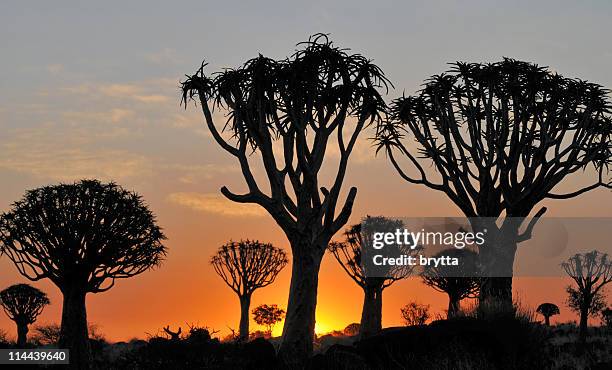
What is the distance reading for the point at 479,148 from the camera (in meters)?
24.0

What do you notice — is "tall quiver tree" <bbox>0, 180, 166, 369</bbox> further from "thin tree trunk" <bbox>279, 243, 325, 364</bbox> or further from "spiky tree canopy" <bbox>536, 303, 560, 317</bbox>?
"spiky tree canopy" <bbox>536, 303, 560, 317</bbox>

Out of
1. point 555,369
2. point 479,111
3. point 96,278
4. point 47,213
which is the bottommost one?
point 555,369

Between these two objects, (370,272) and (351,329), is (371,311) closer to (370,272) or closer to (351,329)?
(370,272)

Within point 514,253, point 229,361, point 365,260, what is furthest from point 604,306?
point 229,361

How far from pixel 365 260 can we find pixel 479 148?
56.4ft

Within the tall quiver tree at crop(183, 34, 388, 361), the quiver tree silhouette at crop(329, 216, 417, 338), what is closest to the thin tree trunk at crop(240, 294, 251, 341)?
the quiver tree silhouette at crop(329, 216, 417, 338)

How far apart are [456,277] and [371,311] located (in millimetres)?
6123

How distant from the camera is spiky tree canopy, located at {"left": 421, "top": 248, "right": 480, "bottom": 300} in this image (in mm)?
40656

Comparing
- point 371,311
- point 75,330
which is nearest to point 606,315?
point 371,311

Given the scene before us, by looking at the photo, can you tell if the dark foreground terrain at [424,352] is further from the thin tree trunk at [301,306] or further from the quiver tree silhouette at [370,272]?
the quiver tree silhouette at [370,272]

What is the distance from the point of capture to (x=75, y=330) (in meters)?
26.1

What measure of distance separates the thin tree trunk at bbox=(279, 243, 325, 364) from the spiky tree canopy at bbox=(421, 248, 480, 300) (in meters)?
23.1

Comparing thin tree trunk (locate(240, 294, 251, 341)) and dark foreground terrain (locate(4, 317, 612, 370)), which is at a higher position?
thin tree trunk (locate(240, 294, 251, 341))

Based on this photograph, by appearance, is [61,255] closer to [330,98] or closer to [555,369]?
[330,98]
